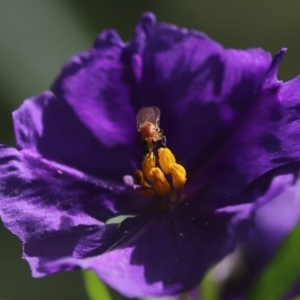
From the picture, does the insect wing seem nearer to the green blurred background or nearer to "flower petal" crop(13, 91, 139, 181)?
"flower petal" crop(13, 91, 139, 181)

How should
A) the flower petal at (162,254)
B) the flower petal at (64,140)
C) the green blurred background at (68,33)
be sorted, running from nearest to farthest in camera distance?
the flower petal at (162,254)
the flower petal at (64,140)
the green blurred background at (68,33)

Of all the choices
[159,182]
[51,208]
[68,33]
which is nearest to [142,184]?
[159,182]

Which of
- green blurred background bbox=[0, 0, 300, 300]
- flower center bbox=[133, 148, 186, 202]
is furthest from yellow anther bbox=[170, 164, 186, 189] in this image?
green blurred background bbox=[0, 0, 300, 300]

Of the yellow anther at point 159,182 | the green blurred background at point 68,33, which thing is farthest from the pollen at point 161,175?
the green blurred background at point 68,33

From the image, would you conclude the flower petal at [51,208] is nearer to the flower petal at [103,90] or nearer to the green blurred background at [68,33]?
the flower petal at [103,90]

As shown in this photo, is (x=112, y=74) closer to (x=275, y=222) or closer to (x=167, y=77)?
(x=167, y=77)
